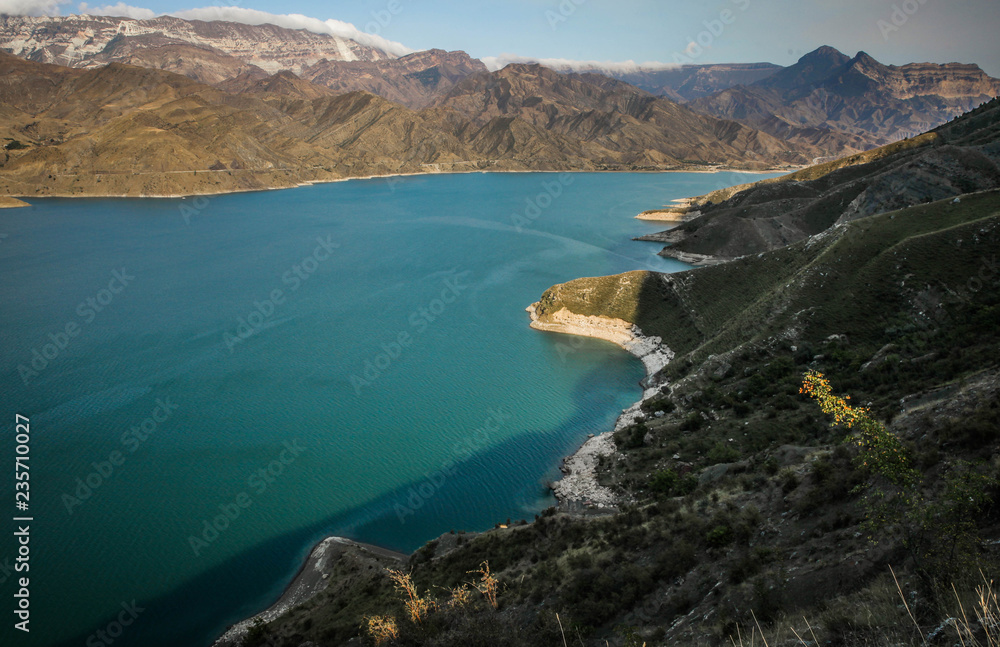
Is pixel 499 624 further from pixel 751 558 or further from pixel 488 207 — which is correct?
pixel 488 207

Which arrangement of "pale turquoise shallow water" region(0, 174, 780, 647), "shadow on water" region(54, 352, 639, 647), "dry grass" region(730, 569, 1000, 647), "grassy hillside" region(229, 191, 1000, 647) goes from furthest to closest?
"pale turquoise shallow water" region(0, 174, 780, 647) < "shadow on water" region(54, 352, 639, 647) < "grassy hillside" region(229, 191, 1000, 647) < "dry grass" region(730, 569, 1000, 647)

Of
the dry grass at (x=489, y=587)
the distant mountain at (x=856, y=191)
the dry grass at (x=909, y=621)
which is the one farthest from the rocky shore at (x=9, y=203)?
the dry grass at (x=909, y=621)

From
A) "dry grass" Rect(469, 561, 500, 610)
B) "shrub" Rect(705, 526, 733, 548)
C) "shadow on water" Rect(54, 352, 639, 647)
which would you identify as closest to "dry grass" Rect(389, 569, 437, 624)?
"dry grass" Rect(469, 561, 500, 610)

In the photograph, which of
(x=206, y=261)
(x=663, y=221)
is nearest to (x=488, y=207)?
(x=663, y=221)

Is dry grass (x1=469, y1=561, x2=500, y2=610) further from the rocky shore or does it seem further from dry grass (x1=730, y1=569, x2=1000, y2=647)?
the rocky shore

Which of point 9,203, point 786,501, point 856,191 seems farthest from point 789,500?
point 9,203
